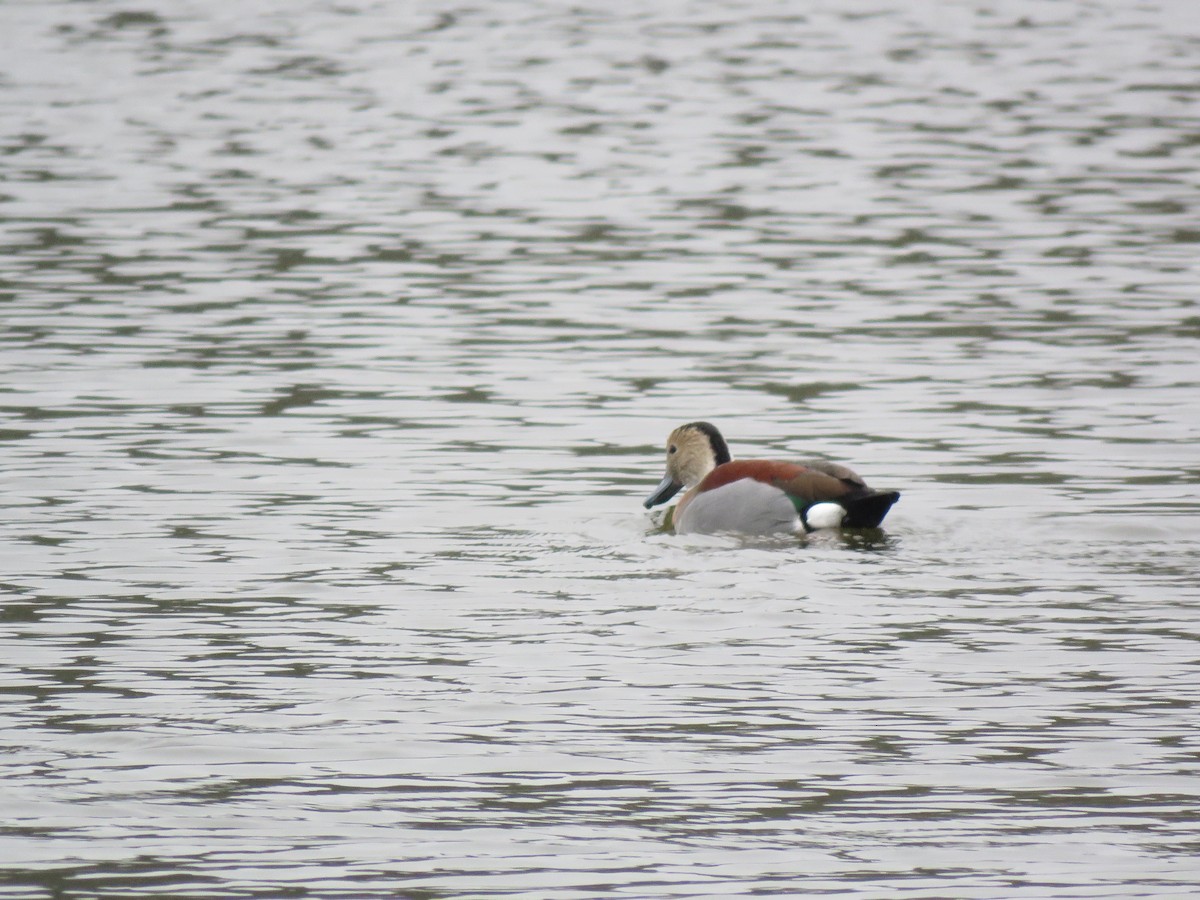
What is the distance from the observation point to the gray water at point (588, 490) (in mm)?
7367

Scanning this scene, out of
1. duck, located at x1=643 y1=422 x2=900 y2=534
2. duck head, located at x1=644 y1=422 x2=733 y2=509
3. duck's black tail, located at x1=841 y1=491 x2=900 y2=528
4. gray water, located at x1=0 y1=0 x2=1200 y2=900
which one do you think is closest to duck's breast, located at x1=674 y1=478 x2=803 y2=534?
duck, located at x1=643 y1=422 x2=900 y2=534

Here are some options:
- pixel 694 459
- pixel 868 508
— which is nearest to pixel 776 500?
pixel 868 508

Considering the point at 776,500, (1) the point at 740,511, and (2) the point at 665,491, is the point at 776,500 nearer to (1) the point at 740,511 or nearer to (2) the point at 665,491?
(1) the point at 740,511

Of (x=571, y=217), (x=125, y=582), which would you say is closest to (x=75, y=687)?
(x=125, y=582)

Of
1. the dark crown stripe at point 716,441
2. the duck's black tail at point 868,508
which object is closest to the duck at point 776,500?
the duck's black tail at point 868,508

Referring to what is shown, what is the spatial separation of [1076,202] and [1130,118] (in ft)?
19.0

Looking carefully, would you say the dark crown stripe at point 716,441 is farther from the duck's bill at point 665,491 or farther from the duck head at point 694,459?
the duck's bill at point 665,491

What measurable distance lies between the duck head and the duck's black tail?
134 centimetres

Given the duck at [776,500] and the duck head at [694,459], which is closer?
the duck at [776,500]

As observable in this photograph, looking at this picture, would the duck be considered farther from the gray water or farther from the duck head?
the gray water

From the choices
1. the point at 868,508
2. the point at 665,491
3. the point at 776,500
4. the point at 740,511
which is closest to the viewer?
the point at 868,508

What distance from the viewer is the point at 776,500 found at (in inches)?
477

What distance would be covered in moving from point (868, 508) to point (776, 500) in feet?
1.91

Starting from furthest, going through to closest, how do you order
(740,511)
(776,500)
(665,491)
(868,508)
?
(665,491) < (740,511) < (776,500) < (868,508)
